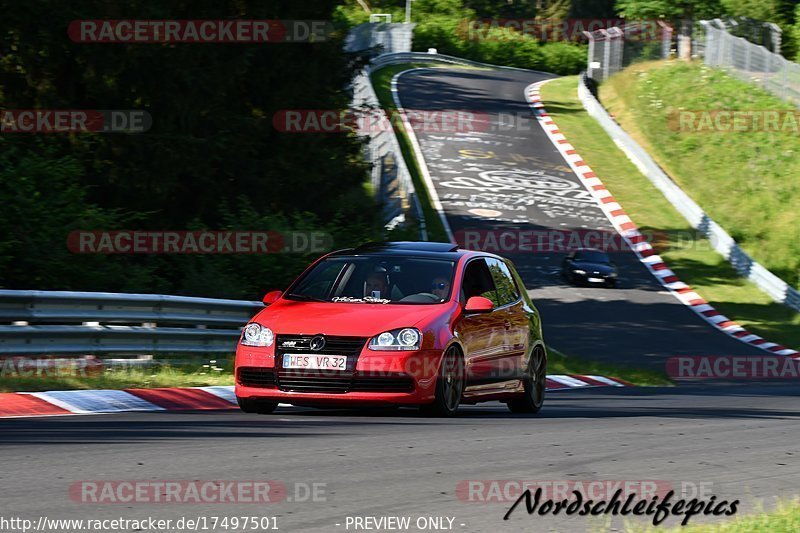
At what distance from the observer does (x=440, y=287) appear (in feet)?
37.8

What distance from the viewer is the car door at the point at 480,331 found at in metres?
11.4

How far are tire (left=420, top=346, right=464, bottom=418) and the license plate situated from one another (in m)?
0.83

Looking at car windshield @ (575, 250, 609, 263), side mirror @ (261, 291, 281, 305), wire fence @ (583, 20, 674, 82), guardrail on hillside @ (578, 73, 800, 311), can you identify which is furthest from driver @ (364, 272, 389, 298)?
wire fence @ (583, 20, 674, 82)

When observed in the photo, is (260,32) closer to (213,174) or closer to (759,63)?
(213,174)

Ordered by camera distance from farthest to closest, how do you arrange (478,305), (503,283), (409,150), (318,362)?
1. (409,150)
2. (503,283)
3. (478,305)
4. (318,362)

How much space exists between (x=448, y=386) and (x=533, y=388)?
1.93 meters

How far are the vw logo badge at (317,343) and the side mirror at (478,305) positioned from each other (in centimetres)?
141

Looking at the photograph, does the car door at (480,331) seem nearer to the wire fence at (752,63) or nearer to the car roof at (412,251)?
the car roof at (412,251)

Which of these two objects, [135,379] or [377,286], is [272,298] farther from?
[135,379]

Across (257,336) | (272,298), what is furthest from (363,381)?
(272,298)

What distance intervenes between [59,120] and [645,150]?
34.3m

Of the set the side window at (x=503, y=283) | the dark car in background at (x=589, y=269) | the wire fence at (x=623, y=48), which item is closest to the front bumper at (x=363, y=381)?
the side window at (x=503, y=283)

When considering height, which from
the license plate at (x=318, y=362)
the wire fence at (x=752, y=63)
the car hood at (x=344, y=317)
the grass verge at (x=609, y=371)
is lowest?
the grass verge at (x=609, y=371)

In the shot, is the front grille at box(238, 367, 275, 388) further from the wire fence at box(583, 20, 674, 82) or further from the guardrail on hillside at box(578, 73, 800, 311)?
the wire fence at box(583, 20, 674, 82)
